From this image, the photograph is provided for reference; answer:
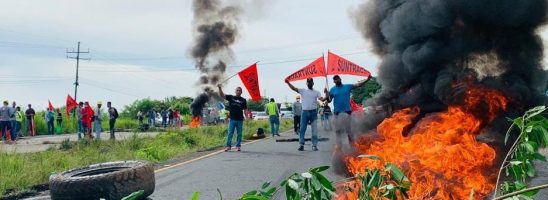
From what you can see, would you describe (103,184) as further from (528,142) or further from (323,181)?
(528,142)

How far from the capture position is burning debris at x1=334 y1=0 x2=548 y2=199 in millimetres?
6328

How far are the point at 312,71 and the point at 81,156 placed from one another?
7.29 meters

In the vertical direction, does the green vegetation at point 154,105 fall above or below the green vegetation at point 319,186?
above

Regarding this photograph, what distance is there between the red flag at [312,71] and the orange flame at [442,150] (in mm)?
8337

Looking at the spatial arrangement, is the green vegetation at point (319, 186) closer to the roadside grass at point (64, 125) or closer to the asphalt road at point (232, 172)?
the asphalt road at point (232, 172)

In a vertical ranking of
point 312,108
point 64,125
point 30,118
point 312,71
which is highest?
point 312,71

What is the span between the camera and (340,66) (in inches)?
613

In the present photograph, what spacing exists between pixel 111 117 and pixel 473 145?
21.9 metres

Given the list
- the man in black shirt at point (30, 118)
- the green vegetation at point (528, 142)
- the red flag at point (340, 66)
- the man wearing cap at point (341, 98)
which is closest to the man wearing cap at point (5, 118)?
the man in black shirt at point (30, 118)

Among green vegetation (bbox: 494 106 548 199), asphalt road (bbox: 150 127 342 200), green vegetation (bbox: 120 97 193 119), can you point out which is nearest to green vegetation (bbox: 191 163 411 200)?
green vegetation (bbox: 494 106 548 199)

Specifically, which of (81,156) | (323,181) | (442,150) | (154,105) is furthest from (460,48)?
(154,105)

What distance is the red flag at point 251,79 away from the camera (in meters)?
17.9

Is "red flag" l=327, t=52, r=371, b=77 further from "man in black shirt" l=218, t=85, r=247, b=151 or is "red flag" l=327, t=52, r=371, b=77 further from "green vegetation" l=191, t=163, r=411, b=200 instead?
"green vegetation" l=191, t=163, r=411, b=200

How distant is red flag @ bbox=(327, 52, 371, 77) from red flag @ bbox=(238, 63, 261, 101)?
286cm
